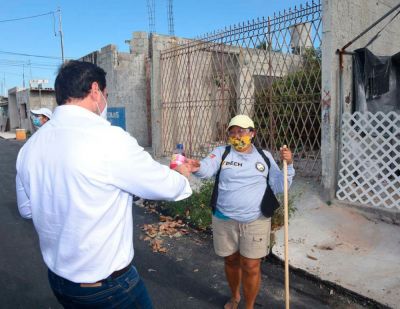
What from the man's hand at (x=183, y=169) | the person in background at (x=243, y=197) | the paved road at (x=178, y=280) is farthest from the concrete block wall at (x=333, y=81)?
the man's hand at (x=183, y=169)

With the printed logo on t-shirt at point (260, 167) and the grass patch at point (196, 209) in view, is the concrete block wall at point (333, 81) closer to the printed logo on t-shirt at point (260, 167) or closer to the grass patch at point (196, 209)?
the grass patch at point (196, 209)

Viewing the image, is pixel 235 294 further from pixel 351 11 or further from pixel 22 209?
pixel 351 11

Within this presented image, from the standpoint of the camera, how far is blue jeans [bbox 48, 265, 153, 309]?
5.39 feet

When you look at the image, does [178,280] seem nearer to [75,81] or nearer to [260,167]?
[260,167]

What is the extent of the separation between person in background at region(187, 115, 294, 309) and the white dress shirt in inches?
50.1

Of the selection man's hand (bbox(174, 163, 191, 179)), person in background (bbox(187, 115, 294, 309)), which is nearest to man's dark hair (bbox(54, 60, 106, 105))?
man's hand (bbox(174, 163, 191, 179))

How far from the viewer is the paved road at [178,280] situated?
3.41 metres

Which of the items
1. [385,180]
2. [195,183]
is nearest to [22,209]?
[385,180]

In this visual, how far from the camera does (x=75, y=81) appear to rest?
1.66 metres

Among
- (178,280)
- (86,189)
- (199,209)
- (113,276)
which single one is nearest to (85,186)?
(86,189)

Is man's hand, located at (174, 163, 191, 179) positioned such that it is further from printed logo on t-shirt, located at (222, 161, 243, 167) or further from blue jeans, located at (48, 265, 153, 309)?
printed logo on t-shirt, located at (222, 161, 243, 167)

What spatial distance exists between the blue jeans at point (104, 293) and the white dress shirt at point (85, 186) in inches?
2.1

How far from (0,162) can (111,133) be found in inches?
502

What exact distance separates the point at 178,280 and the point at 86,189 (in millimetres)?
2616
